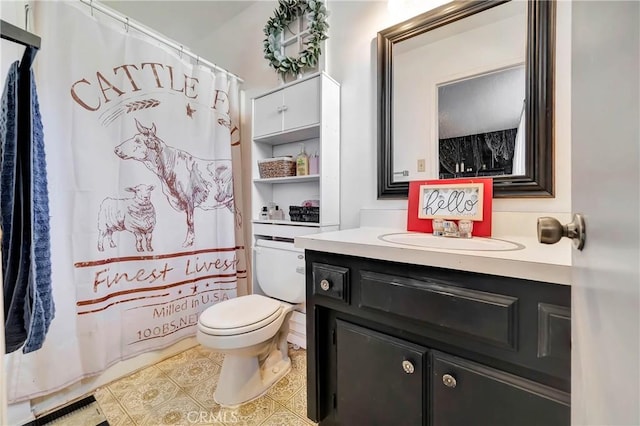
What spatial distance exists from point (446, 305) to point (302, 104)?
4.22 feet

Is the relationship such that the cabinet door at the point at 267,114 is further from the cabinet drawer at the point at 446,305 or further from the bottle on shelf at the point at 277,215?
the cabinet drawer at the point at 446,305

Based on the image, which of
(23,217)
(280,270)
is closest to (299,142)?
(280,270)

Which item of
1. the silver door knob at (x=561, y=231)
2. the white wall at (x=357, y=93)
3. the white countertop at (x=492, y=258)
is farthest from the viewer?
the white wall at (x=357, y=93)

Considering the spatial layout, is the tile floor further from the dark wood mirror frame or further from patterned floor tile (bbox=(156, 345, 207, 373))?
the dark wood mirror frame

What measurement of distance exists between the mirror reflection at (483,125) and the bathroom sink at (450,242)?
32 centimetres

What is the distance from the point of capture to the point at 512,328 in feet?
2.11

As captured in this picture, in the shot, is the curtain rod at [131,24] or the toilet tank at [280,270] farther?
the toilet tank at [280,270]

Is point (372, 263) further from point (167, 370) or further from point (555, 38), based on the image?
point (167, 370)

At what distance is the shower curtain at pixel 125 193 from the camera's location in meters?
1.20

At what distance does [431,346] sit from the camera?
0.80 metres

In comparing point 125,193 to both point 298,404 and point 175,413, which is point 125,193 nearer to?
point 175,413

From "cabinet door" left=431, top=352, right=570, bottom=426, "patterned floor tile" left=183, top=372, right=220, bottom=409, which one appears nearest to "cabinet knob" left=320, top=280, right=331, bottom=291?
"cabinet door" left=431, top=352, right=570, bottom=426

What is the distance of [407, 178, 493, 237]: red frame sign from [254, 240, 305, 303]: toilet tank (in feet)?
2.23

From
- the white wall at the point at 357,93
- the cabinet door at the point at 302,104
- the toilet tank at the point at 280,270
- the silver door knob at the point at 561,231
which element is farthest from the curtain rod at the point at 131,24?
the silver door knob at the point at 561,231
